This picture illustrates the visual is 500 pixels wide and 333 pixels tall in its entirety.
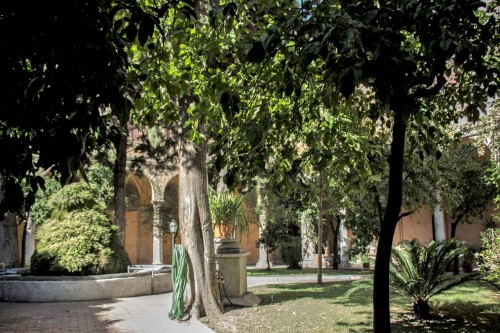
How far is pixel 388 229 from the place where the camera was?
524 cm

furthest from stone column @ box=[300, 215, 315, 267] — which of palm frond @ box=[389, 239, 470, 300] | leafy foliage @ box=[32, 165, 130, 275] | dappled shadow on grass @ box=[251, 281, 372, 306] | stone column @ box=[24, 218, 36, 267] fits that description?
palm frond @ box=[389, 239, 470, 300]

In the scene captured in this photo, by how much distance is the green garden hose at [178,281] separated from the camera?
934 centimetres

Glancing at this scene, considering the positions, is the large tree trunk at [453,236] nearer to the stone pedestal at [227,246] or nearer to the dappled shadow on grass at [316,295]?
the dappled shadow on grass at [316,295]

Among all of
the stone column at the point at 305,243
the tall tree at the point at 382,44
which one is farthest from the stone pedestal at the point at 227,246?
the stone column at the point at 305,243

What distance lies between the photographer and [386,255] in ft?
17.3

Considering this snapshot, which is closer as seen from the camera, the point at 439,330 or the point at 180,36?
the point at 180,36

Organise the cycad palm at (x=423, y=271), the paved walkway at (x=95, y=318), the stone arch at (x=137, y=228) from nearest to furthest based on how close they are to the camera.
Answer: the cycad palm at (x=423, y=271)
the paved walkway at (x=95, y=318)
the stone arch at (x=137, y=228)

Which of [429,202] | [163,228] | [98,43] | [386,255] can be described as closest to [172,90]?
[98,43]

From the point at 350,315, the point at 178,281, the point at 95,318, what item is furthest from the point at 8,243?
the point at 350,315

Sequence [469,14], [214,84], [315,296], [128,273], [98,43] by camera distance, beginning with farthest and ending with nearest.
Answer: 1. [128,273]
2. [315,296]
3. [214,84]
4. [469,14]
5. [98,43]

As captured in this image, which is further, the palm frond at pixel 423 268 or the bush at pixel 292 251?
the bush at pixel 292 251

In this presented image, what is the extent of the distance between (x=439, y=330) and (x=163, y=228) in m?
21.2

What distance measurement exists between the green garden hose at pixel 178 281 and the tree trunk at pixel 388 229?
4.98 m

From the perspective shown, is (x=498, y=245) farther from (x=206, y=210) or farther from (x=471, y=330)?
(x=206, y=210)
